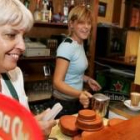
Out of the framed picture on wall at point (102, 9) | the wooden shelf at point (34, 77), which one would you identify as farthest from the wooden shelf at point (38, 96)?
the framed picture on wall at point (102, 9)

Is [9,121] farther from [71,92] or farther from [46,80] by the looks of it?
[46,80]

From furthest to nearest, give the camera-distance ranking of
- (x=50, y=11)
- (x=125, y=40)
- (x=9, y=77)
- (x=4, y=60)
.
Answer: (x=125, y=40) → (x=50, y=11) → (x=9, y=77) → (x=4, y=60)

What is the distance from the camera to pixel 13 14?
2.54ft

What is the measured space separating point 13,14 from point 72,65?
83 cm

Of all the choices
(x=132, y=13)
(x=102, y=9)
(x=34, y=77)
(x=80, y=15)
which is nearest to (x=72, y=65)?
(x=80, y=15)

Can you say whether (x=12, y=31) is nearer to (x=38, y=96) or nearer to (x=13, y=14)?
(x=13, y=14)

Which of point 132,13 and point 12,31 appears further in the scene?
point 132,13

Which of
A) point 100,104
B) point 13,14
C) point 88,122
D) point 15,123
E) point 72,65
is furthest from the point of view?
point 72,65

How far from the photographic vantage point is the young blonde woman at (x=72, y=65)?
149 cm

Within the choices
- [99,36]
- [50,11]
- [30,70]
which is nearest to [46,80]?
[30,70]

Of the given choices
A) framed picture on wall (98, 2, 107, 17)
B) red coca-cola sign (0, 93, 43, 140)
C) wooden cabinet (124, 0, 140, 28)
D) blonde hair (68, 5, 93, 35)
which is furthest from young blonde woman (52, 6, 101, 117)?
wooden cabinet (124, 0, 140, 28)

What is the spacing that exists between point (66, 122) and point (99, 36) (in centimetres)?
237

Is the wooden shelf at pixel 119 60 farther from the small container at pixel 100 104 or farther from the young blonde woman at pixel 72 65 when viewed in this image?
the small container at pixel 100 104

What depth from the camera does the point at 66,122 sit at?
1.00 metres
